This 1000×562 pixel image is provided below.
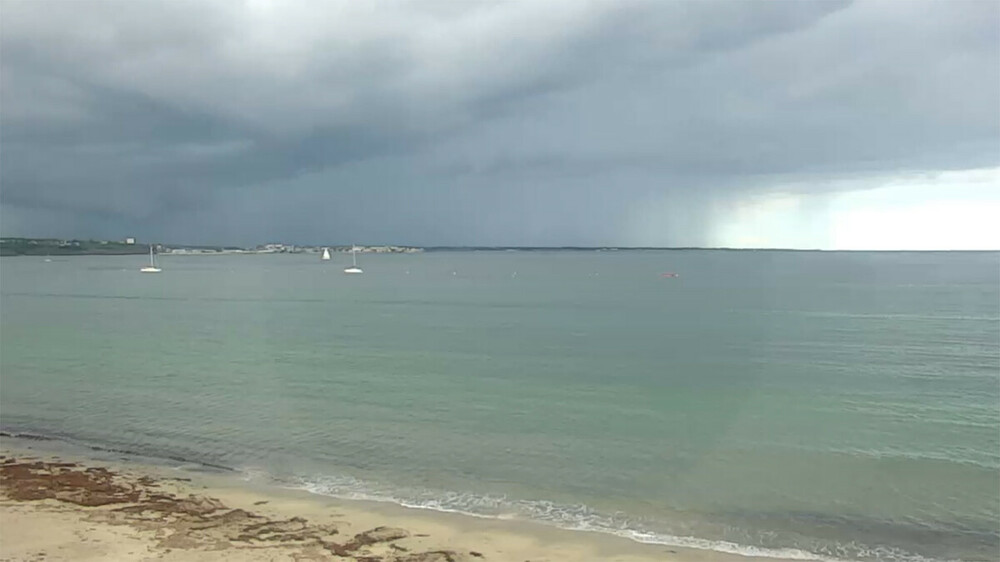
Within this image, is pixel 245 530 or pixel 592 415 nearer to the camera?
pixel 245 530

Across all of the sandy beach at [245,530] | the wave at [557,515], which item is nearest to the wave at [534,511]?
the wave at [557,515]

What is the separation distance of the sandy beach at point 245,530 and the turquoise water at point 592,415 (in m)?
0.91

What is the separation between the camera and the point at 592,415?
24.3 meters

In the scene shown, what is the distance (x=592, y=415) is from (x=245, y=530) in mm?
13478

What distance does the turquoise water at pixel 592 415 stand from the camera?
15.0 metres

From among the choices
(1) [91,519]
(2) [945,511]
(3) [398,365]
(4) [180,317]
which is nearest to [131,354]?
(3) [398,365]

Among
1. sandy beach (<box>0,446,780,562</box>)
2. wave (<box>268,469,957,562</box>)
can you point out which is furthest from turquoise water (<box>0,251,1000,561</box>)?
sandy beach (<box>0,446,780,562</box>)

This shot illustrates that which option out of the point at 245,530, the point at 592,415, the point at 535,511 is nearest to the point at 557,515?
the point at 535,511

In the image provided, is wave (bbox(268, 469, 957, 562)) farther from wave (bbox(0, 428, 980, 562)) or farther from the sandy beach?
the sandy beach

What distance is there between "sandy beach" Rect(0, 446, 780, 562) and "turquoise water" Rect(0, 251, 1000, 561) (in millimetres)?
912

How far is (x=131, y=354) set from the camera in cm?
3928

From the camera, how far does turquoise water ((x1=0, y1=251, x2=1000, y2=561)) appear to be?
15039 millimetres

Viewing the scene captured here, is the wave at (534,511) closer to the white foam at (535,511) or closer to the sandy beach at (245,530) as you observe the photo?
the white foam at (535,511)

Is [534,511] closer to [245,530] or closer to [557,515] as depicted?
[557,515]
